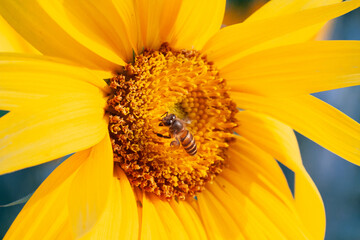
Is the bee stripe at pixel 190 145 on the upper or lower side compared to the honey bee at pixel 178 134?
lower

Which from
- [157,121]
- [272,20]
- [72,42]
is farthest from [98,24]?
[272,20]

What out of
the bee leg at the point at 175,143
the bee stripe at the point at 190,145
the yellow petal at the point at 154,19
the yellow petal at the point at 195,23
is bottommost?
the bee stripe at the point at 190,145

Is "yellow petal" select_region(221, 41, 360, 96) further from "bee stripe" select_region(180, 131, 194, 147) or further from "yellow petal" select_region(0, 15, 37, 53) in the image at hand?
"yellow petal" select_region(0, 15, 37, 53)

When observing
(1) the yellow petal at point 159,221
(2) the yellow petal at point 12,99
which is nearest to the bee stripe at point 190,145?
(1) the yellow petal at point 159,221

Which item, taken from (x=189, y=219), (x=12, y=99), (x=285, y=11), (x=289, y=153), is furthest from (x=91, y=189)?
(x=285, y=11)

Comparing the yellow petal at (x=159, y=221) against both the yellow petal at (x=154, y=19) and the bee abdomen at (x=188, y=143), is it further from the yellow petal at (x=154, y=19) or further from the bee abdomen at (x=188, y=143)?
the yellow petal at (x=154, y=19)

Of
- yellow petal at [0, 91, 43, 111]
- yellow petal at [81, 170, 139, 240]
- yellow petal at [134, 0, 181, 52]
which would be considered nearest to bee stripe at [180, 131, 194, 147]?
yellow petal at [81, 170, 139, 240]

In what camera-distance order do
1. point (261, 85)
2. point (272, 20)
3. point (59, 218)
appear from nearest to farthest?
1. point (59, 218)
2. point (272, 20)
3. point (261, 85)

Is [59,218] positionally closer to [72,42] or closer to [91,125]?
[91,125]
